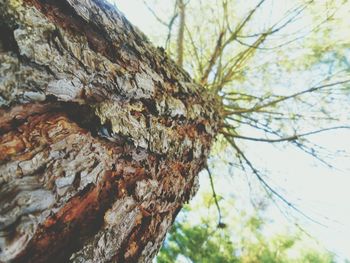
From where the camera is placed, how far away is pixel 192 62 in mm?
2889

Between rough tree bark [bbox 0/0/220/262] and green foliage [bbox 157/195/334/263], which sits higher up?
rough tree bark [bbox 0/0/220/262]

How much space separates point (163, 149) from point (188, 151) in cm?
25

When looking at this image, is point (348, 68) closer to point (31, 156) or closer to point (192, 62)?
point (192, 62)

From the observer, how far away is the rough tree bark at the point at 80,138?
0.53 m

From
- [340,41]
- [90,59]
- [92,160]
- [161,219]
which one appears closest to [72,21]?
[90,59]

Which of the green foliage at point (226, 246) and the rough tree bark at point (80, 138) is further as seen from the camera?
the green foliage at point (226, 246)

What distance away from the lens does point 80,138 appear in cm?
67

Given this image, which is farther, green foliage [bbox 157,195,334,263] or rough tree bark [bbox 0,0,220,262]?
green foliage [bbox 157,195,334,263]

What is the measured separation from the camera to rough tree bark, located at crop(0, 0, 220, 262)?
0.53m

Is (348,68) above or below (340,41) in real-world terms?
below

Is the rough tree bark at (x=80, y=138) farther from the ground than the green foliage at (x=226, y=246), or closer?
farther from the ground

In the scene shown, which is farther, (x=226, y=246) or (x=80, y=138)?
(x=226, y=246)

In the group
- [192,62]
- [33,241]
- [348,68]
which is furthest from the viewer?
[192,62]

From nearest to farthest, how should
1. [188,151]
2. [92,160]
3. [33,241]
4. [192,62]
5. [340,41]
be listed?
[33,241] → [92,160] → [188,151] → [340,41] → [192,62]
